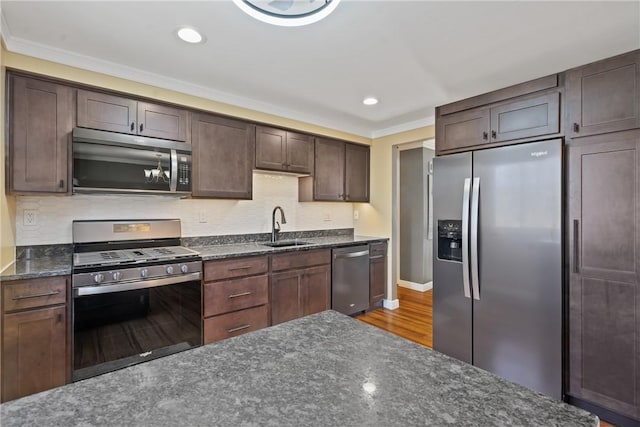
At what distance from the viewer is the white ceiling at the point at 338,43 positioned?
180 cm

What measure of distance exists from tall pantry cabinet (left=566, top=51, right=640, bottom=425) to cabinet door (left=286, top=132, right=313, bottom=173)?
7.97ft

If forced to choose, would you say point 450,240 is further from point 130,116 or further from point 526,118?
point 130,116

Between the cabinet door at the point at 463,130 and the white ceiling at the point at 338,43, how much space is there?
0.34 meters

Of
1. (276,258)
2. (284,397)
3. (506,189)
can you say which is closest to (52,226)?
(276,258)

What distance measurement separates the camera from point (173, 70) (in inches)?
100

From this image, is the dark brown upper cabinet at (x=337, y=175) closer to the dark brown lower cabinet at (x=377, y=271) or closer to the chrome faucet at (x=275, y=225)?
the chrome faucet at (x=275, y=225)

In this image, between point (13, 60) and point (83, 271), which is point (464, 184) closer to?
point (83, 271)

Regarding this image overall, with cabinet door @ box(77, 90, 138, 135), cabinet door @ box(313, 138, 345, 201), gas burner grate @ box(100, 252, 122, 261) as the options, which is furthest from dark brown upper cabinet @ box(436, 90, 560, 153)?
gas burner grate @ box(100, 252, 122, 261)

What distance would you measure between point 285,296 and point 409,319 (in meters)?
1.64

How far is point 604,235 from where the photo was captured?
1.94 metres

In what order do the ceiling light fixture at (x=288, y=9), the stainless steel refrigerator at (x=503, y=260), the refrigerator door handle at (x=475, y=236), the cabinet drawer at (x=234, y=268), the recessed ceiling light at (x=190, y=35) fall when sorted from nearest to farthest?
the ceiling light fixture at (x=288, y=9)
the recessed ceiling light at (x=190, y=35)
the stainless steel refrigerator at (x=503, y=260)
the refrigerator door handle at (x=475, y=236)
the cabinet drawer at (x=234, y=268)

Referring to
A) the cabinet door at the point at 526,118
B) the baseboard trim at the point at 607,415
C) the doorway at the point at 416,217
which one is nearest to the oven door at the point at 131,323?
the cabinet door at the point at 526,118

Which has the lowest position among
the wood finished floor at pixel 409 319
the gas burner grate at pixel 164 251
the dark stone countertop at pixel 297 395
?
the wood finished floor at pixel 409 319

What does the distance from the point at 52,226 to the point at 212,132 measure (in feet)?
4.79
